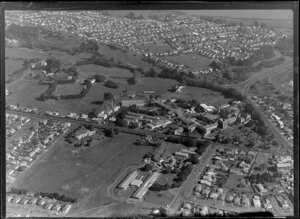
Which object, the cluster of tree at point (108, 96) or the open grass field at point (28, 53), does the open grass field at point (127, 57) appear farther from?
the open grass field at point (28, 53)

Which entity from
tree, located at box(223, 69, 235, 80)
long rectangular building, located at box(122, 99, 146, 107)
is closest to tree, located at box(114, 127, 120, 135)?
long rectangular building, located at box(122, 99, 146, 107)

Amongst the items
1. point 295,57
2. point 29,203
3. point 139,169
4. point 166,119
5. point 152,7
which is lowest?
point 29,203

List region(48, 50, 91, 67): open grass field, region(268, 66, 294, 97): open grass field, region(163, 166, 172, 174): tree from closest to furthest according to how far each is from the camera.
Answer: region(268, 66, 294, 97): open grass field < region(163, 166, 172, 174): tree < region(48, 50, 91, 67): open grass field

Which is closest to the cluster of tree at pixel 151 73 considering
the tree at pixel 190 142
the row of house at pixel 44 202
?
the tree at pixel 190 142

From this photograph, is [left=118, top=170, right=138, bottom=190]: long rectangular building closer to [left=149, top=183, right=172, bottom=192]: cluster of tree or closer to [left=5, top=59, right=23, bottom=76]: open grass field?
[left=149, top=183, right=172, bottom=192]: cluster of tree

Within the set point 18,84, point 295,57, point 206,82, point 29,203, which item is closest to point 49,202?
point 29,203

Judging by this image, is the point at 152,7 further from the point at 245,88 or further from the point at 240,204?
the point at 240,204
